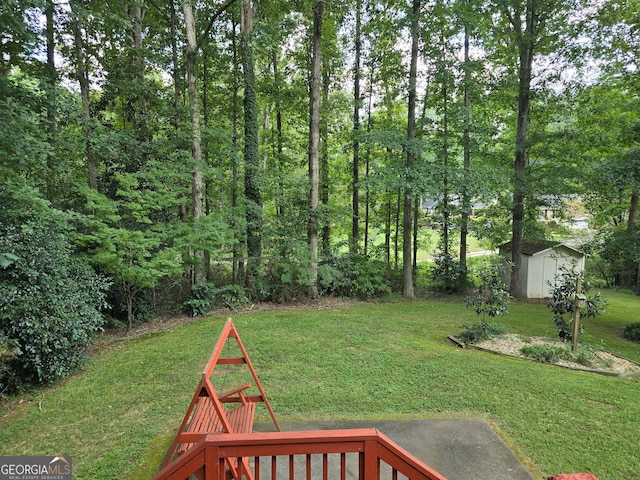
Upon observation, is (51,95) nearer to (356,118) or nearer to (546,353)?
(546,353)

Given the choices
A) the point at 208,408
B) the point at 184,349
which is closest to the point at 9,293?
the point at 184,349

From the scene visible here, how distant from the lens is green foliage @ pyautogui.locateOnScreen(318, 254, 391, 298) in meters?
10.5

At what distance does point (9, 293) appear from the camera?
4094mm

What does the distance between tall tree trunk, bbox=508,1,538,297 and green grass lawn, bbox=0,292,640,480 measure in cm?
474

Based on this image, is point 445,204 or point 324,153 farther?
point 324,153

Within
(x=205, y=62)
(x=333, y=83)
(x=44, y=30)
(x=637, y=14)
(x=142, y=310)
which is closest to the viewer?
(x=44, y=30)

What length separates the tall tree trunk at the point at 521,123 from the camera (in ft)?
32.9

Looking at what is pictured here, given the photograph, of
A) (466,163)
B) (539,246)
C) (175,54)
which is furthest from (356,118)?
(539,246)

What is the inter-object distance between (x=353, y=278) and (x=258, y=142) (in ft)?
17.2

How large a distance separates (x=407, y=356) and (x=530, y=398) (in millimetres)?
1842

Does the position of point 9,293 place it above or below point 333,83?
below

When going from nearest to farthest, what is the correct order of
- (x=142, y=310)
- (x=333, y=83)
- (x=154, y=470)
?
(x=154, y=470) < (x=142, y=310) < (x=333, y=83)

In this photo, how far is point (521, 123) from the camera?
35.3 ft

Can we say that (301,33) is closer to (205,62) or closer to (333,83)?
(333,83)
